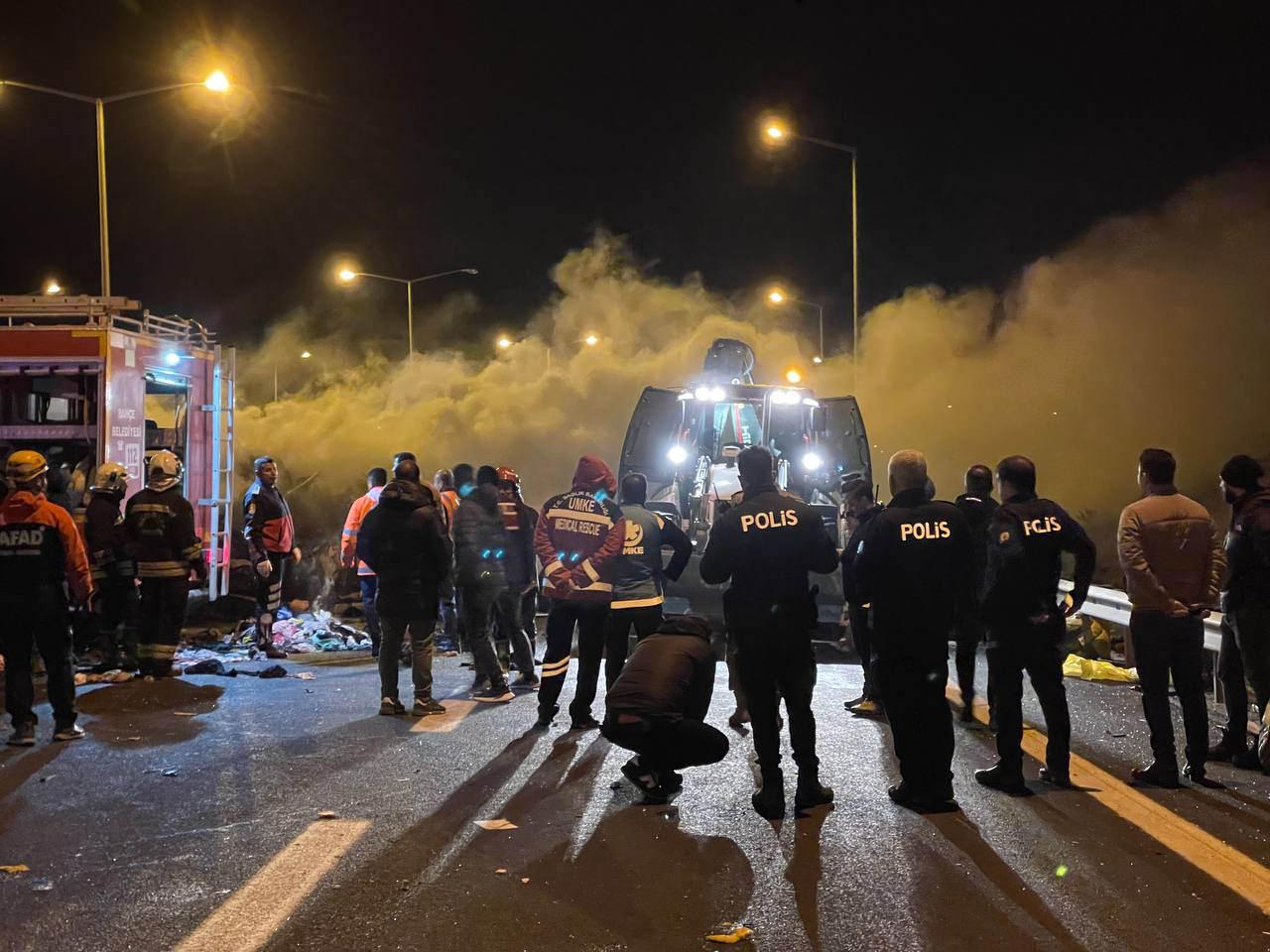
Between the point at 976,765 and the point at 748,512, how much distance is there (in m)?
1.93

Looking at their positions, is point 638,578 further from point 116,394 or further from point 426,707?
point 116,394

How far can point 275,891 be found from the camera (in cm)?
360

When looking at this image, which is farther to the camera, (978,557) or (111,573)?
(111,573)

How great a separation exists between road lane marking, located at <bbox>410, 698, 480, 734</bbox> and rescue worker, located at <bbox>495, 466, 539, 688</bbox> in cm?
62

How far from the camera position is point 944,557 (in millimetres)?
4652

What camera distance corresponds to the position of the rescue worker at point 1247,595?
517cm

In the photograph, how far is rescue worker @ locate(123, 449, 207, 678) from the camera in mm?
7512

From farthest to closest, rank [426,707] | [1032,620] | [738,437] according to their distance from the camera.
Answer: [738,437], [426,707], [1032,620]

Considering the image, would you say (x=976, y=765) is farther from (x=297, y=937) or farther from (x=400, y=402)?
(x=400, y=402)

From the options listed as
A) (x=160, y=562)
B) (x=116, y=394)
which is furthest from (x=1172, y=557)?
(x=116, y=394)

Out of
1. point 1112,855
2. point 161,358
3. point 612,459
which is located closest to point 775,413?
point 161,358

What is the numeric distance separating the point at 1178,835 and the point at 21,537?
6.06m

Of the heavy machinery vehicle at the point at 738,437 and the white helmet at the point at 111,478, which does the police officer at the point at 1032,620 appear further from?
the white helmet at the point at 111,478

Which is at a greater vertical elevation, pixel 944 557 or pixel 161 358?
pixel 161 358
